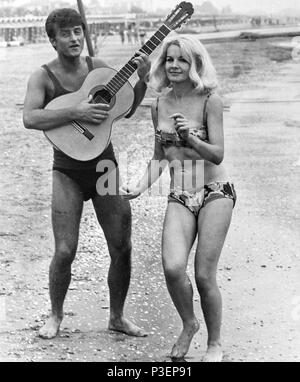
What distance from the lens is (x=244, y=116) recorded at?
14.8m

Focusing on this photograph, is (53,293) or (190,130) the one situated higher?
(190,130)

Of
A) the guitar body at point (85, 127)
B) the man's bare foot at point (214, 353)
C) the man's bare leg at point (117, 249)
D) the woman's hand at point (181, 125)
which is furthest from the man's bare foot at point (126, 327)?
the woman's hand at point (181, 125)

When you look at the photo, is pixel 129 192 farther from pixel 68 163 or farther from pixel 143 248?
pixel 143 248

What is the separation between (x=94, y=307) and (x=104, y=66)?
1.56 meters

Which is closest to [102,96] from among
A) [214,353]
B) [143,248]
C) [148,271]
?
[214,353]

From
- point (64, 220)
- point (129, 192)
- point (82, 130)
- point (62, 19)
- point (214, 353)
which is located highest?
point (62, 19)

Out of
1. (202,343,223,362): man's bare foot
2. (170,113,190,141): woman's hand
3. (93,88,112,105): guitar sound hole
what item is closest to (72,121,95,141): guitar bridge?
(93,88,112,105): guitar sound hole

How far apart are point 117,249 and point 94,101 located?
0.84 m

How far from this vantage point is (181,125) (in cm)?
453

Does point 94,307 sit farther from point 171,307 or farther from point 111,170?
point 111,170

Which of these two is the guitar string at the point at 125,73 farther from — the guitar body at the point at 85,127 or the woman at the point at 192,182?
the woman at the point at 192,182
